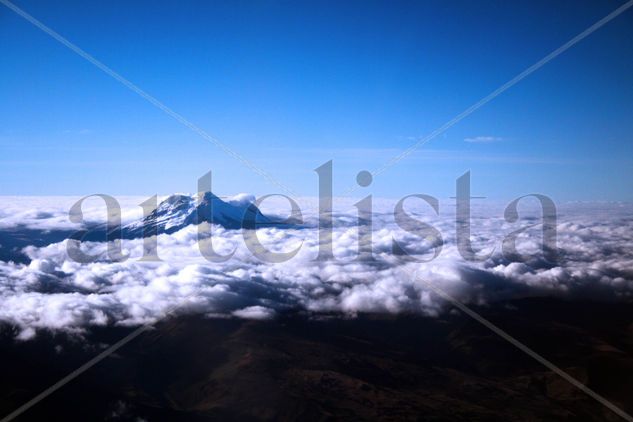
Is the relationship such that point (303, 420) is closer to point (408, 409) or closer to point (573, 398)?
point (408, 409)

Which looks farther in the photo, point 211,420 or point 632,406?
point 211,420

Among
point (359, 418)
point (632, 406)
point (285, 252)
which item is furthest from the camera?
point (285, 252)

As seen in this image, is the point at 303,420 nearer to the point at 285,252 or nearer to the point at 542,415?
the point at 285,252

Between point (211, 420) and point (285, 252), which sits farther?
point (285, 252)

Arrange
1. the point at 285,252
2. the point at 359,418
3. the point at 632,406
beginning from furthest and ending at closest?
1. the point at 285,252
2. the point at 359,418
3. the point at 632,406

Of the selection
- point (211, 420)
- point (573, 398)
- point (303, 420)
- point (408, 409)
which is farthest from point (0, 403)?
point (573, 398)

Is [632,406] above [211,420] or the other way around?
above

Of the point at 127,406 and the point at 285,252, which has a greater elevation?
the point at 285,252

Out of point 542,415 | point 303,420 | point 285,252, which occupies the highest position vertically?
point 285,252

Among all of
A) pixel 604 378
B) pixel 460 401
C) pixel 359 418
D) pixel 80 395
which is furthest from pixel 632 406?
pixel 80 395
